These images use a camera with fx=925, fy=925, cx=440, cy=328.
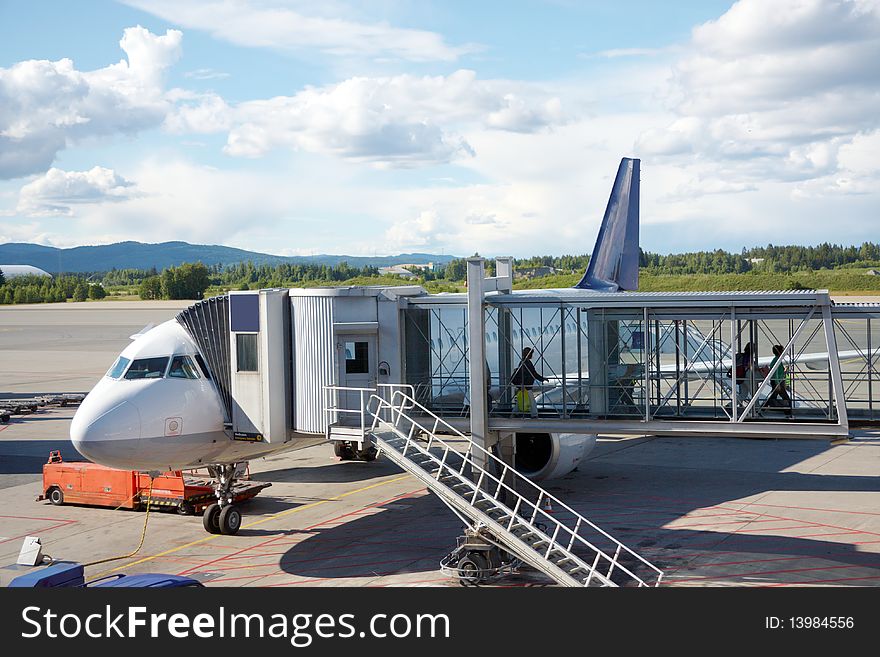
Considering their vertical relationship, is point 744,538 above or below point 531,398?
below

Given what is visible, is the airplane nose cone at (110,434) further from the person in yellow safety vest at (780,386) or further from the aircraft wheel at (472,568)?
the person in yellow safety vest at (780,386)

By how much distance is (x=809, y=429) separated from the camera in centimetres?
1811

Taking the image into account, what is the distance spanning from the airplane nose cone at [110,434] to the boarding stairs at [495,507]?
17.5 ft

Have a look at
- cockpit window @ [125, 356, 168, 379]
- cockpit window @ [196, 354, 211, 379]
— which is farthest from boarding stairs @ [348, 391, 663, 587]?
cockpit window @ [125, 356, 168, 379]

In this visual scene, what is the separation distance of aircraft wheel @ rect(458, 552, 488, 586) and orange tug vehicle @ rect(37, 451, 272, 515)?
359 inches

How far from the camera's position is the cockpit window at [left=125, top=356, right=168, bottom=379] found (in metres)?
22.1

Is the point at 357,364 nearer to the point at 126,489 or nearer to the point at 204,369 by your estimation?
the point at 204,369

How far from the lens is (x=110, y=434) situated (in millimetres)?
20828
